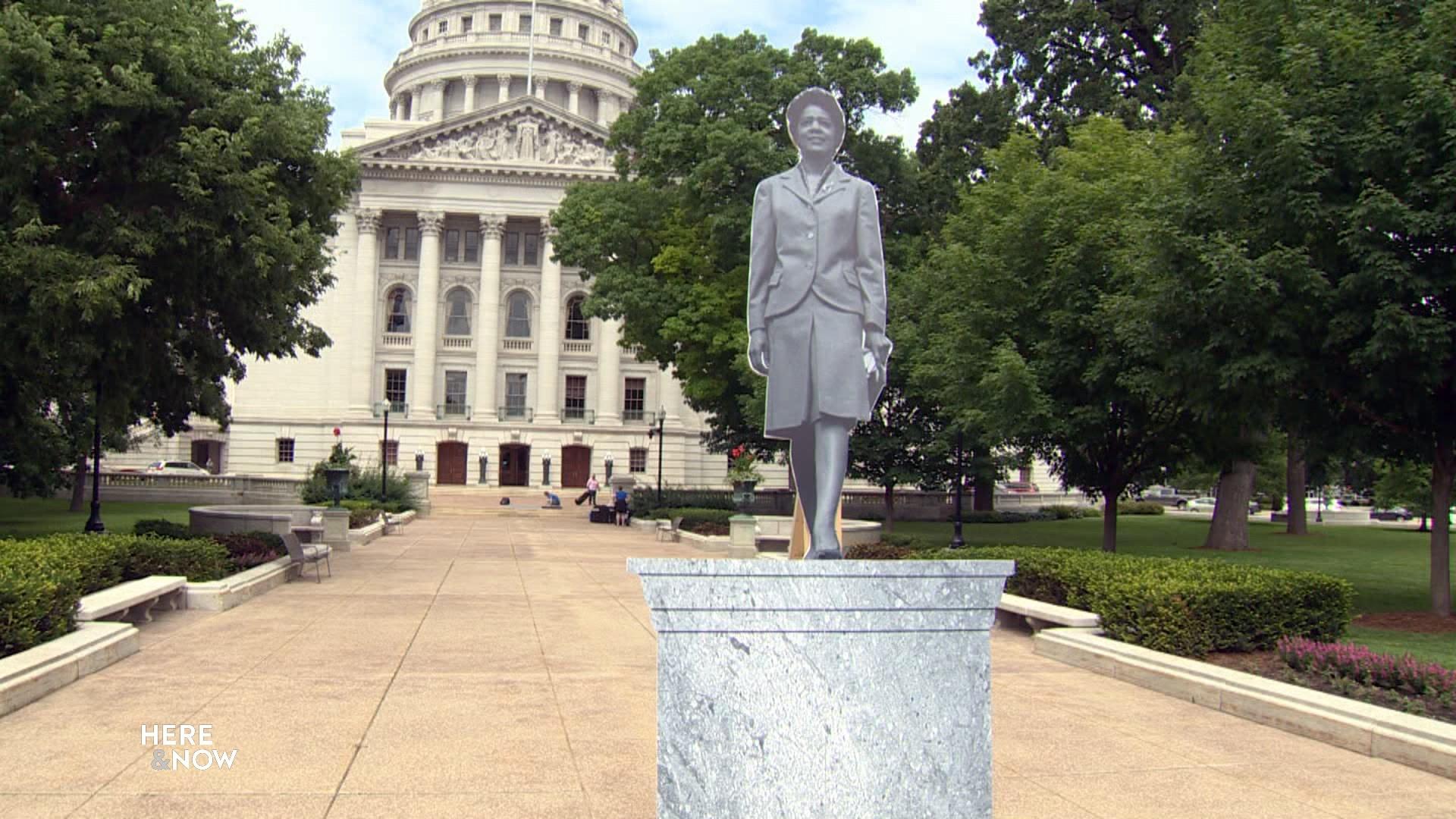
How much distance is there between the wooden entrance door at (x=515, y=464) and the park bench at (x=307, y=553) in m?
51.4

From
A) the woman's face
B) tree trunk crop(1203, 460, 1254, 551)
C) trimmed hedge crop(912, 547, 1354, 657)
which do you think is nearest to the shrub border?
trimmed hedge crop(912, 547, 1354, 657)

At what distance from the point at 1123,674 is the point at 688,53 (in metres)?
29.4

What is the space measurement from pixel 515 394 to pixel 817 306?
69.4 metres

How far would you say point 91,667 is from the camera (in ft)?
32.7

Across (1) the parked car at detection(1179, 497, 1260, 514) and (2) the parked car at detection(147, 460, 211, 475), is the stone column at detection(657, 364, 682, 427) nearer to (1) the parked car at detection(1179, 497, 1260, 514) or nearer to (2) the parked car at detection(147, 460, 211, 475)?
(2) the parked car at detection(147, 460, 211, 475)

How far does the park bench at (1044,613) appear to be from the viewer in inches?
505

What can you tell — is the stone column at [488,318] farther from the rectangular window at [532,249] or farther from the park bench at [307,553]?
the park bench at [307,553]

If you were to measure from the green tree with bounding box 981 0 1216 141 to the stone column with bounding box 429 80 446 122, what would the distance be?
218ft

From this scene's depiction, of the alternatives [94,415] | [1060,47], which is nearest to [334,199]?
[94,415]

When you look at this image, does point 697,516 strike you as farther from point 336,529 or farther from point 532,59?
point 532,59

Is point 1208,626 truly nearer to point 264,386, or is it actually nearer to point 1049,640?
point 1049,640

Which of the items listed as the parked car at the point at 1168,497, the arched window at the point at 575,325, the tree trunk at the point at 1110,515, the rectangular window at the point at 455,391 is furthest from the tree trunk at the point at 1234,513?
the rectangular window at the point at 455,391

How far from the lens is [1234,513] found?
31.0 meters

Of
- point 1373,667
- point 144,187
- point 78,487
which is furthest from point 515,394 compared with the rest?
point 1373,667
